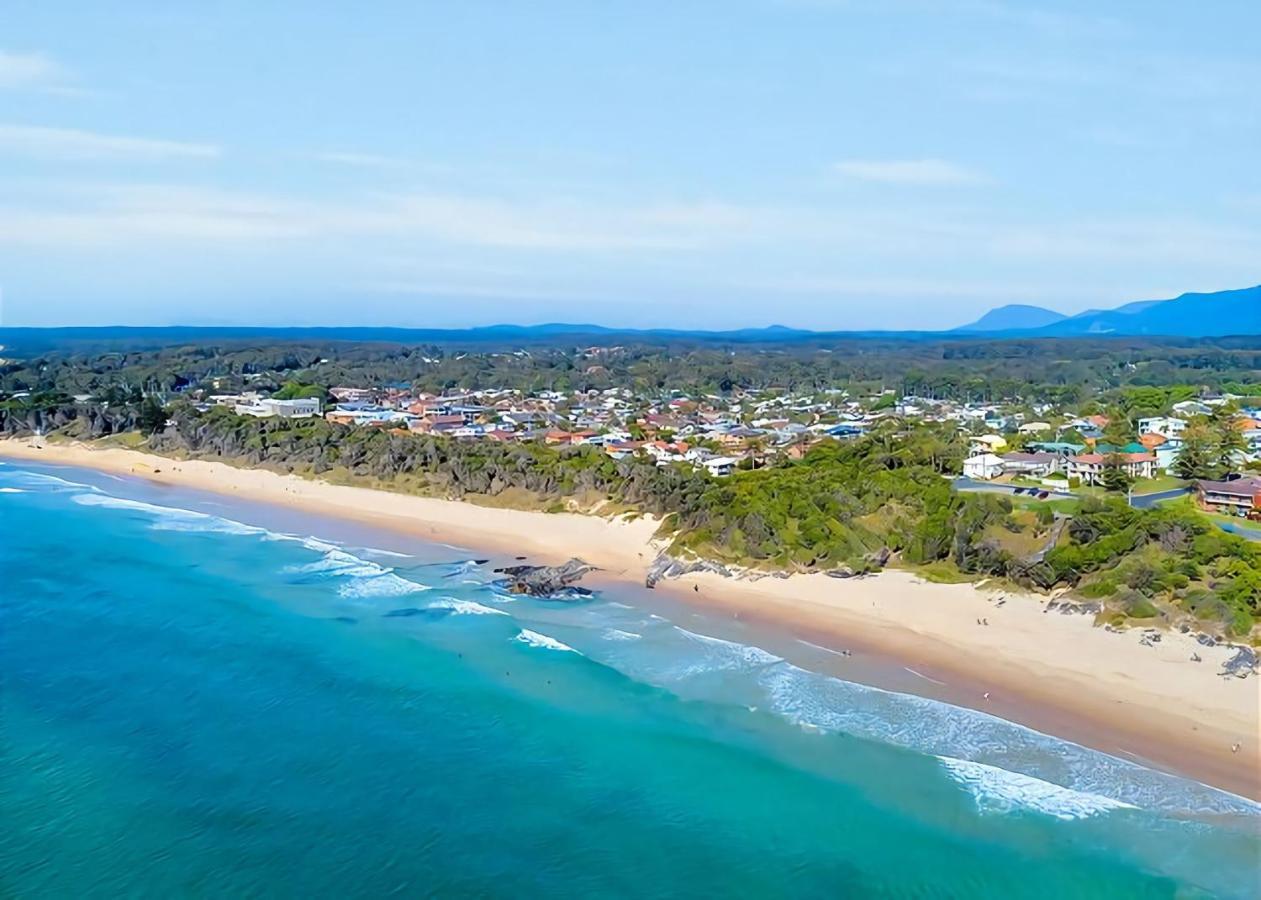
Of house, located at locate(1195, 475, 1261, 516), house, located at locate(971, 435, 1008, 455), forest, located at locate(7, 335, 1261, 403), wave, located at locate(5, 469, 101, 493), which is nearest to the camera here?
house, located at locate(1195, 475, 1261, 516)

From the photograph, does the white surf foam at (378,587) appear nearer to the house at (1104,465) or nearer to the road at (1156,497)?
the road at (1156,497)

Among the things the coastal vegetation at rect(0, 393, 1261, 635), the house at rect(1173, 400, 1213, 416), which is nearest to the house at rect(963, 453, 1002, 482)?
the coastal vegetation at rect(0, 393, 1261, 635)

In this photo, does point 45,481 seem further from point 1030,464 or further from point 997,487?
point 1030,464

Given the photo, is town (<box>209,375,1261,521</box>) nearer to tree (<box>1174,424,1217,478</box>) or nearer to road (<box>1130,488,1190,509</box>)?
tree (<box>1174,424,1217,478</box>)

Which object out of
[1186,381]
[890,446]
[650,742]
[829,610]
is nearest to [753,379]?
[1186,381]

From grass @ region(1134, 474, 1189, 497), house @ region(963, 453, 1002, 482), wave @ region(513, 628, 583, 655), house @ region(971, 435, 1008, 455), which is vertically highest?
house @ region(971, 435, 1008, 455)

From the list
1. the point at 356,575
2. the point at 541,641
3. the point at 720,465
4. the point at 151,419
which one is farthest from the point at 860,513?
the point at 151,419
